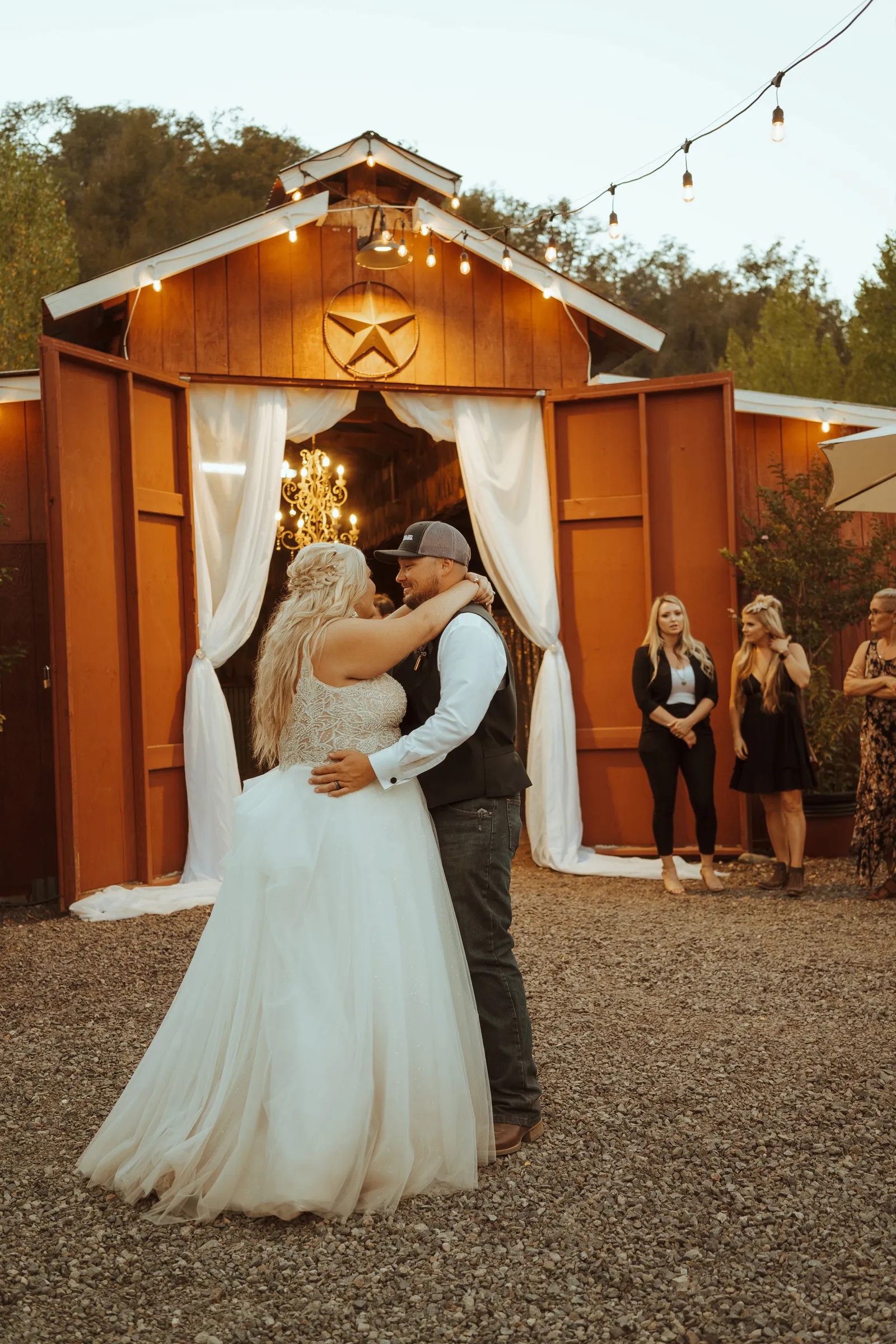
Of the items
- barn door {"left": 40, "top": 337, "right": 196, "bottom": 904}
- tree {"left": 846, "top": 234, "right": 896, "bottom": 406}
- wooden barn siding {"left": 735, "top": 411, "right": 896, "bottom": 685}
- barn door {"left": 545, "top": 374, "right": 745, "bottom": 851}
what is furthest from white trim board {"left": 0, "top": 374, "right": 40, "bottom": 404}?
tree {"left": 846, "top": 234, "right": 896, "bottom": 406}

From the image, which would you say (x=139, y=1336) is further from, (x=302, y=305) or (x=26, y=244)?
(x=26, y=244)

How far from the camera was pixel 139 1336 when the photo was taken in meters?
2.27

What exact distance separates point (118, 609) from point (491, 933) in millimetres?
4657

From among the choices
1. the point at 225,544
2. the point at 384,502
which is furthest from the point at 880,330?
the point at 225,544

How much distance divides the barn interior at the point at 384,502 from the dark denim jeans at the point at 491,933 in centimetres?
566

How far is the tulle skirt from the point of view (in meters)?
2.73

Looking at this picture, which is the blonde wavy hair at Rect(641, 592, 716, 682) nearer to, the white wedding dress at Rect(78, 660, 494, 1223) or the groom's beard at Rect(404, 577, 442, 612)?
the groom's beard at Rect(404, 577, 442, 612)

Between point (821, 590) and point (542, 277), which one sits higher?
point (542, 277)

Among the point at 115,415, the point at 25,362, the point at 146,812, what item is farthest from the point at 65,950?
the point at 25,362

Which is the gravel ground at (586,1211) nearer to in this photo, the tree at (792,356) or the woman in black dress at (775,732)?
the woman in black dress at (775,732)

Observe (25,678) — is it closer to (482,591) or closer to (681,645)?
(681,645)

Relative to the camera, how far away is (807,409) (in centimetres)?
865

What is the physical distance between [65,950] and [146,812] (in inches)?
54.9

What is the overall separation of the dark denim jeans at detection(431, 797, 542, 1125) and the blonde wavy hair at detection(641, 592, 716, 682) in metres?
3.93
